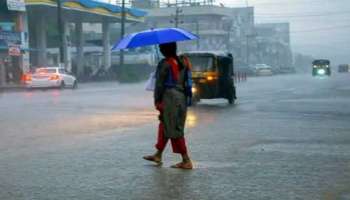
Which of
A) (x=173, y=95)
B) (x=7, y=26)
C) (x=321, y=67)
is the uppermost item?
(x=7, y=26)

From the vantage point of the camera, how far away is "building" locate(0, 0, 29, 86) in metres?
51.6

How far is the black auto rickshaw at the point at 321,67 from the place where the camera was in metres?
81.1

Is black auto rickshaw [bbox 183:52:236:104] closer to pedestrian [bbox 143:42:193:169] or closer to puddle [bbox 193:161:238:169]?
puddle [bbox 193:161:238:169]

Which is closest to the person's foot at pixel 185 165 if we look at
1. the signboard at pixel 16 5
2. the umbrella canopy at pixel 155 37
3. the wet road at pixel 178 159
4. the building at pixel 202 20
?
the wet road at pixel 178 159

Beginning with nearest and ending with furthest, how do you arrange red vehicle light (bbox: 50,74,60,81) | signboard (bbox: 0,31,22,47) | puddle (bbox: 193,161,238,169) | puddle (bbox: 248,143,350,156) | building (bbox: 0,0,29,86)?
puddle (bbox: 193,161,238,169) → puddle (bbox: 248,143,350,156) → red vehicle light (bbox: 50,74,60,81) → signboard (bbox: 0,31,22,47) → building (bbox: 0,0,29,86)

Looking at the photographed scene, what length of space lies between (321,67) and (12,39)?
42742 mm

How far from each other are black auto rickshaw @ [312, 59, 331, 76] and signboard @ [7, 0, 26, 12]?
132ft

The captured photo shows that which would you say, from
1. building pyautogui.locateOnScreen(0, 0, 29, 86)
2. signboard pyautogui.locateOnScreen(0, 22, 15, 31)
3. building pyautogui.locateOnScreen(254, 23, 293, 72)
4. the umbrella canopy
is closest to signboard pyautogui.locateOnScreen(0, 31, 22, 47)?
building pyautogui.locateOnScreen(0, 0, 29, 86)

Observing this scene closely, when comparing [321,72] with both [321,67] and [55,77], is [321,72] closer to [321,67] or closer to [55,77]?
[321,67]

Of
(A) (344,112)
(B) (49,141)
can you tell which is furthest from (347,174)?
(A) (344,112)

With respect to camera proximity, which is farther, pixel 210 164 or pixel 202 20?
pixel 202 20

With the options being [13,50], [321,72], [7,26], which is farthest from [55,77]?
[321,72]

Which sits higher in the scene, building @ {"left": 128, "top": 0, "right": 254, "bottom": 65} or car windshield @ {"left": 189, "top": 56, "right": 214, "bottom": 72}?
building @ {"left": 128, "top": 0, "right": 254, "bottom": 65}

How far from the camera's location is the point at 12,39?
173ft
